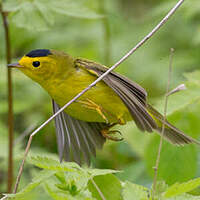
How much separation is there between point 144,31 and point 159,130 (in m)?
4.19

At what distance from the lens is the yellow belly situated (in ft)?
11.6

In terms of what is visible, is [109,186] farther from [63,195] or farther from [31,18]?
[31,18]

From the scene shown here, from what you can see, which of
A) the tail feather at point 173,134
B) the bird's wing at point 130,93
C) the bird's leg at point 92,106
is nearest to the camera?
the bird's wing at point 130,93

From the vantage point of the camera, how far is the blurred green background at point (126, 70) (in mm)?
4008

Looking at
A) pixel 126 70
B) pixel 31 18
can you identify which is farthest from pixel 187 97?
pixel 126 70

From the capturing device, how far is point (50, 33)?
8125mm

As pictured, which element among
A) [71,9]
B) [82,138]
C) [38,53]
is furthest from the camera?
[71,9]

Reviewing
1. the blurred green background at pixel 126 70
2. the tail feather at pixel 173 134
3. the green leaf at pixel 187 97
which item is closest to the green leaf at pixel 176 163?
the blurred green background at pixel 126 70

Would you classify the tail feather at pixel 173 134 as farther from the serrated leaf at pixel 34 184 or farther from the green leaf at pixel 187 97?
the serrated leaf at pixel 34 184

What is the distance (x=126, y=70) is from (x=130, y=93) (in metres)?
3.41

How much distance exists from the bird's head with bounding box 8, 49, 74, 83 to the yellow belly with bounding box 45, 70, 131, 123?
0.28 feet

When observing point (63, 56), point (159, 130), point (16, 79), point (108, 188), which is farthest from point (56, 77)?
point (16, 79)

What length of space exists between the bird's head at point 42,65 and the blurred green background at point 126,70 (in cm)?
34

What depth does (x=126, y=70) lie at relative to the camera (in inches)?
273
